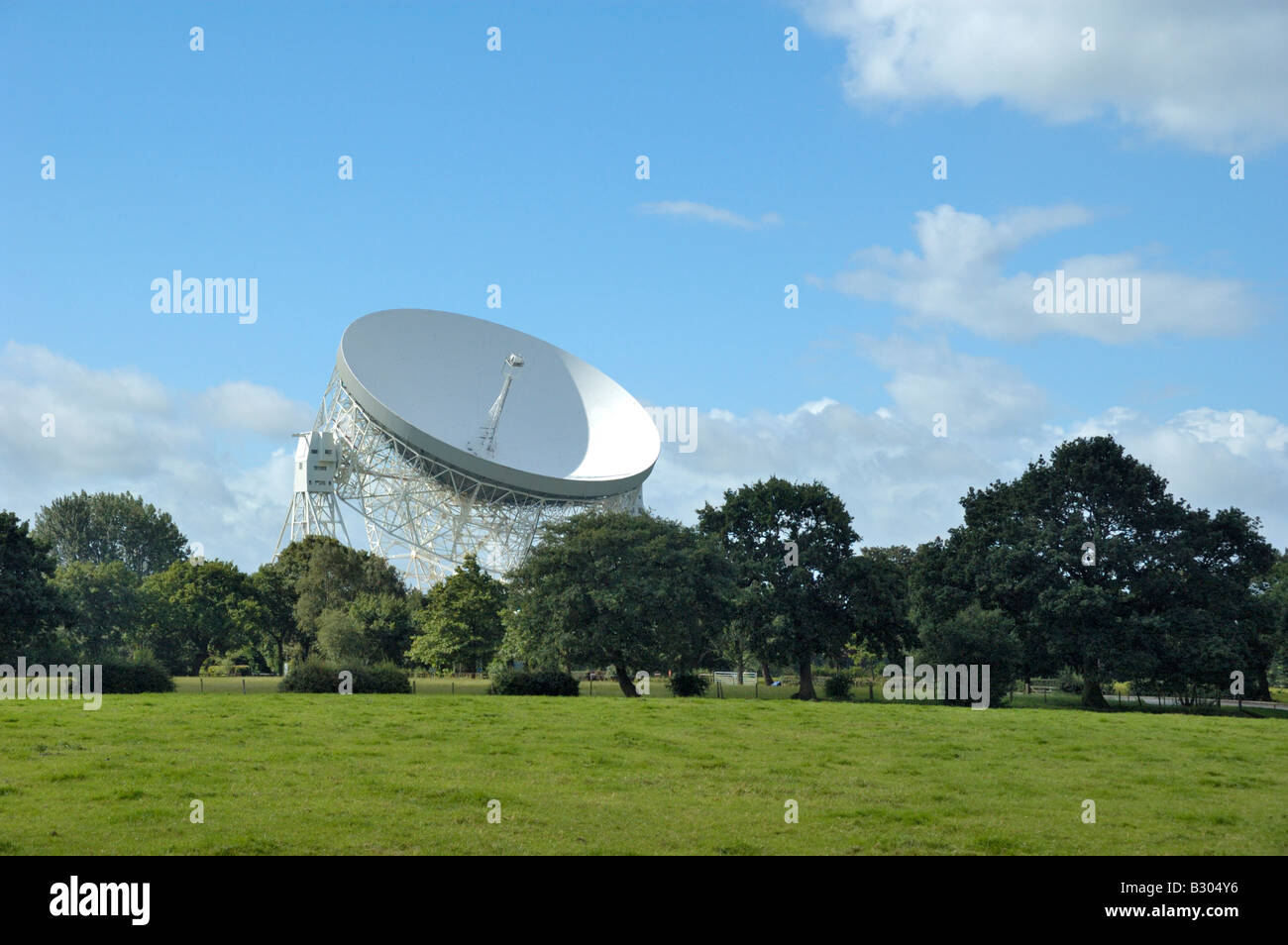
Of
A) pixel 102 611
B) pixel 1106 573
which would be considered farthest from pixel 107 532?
pixel 1106 573

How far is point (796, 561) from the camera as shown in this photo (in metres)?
57.6

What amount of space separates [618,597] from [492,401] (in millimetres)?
21185

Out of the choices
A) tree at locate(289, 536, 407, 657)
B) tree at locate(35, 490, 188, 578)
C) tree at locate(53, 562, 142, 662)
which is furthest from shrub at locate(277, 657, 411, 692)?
tree at locate(35, 490, 188, 578)

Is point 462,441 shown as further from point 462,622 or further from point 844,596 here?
point 844,596

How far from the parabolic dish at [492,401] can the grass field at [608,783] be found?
28785 millimetres

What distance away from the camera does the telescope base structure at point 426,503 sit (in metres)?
61.8

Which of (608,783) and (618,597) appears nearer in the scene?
(608,783)

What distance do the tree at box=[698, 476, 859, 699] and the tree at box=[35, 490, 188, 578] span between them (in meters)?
82.4

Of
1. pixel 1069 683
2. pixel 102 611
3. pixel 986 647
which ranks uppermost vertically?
pixel 102 611

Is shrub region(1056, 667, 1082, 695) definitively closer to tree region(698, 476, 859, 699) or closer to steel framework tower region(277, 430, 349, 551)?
tree region(698, 476, 859, 699)

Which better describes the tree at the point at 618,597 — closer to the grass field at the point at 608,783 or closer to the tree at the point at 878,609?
the tree at the point at 878,609

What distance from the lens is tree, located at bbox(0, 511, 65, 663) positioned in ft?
155

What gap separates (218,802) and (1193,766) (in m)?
18.9
